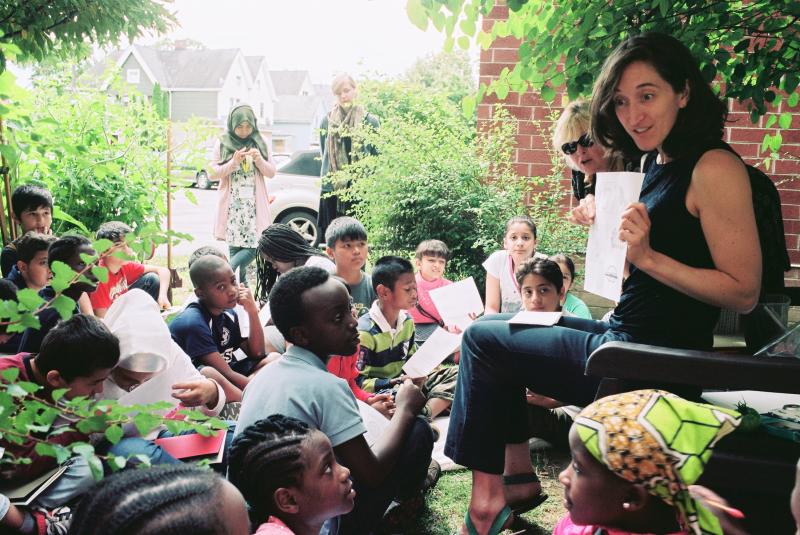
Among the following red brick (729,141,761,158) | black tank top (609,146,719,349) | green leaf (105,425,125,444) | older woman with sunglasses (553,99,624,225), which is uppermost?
red brick (729,141,761,158)

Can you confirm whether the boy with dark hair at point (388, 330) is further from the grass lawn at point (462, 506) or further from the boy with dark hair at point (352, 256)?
the grass lawn at point (462, 506)

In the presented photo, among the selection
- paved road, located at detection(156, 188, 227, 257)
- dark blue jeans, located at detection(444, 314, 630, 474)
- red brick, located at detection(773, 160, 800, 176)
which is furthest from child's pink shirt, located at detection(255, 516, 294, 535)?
paved road, located at detection(156, 188, 227, 257)

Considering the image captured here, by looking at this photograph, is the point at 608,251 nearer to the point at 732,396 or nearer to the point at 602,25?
the point at 732,396

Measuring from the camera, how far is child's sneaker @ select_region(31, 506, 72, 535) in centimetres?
218

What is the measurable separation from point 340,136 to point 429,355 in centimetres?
475

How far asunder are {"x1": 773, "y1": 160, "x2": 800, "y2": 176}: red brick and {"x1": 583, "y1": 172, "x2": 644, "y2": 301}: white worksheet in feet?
14.5

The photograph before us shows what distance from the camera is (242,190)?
23.8 feet

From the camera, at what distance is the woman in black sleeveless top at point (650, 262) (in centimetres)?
219

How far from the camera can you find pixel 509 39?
679 cm

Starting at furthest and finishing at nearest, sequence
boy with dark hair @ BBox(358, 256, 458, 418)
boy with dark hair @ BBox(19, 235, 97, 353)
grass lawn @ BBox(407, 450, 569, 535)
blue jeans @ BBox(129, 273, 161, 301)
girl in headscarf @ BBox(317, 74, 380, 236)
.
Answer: girl in headscarf @ BBox(317, 74, 380, 236) < blue jeans @ BBox(129, 273, 161, 301) < boy with dark hair @ BBox(358, 256, 458, 418) < boy with dark hair @ BBox(19, 235, 97, 353) < grass lawn @ BBox(407, 450, 569, 535)

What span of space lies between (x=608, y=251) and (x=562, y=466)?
1.58 metres

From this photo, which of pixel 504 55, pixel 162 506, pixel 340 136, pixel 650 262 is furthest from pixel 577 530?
pixel 340 136

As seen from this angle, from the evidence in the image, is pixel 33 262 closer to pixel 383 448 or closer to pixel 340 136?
pixel 383 448

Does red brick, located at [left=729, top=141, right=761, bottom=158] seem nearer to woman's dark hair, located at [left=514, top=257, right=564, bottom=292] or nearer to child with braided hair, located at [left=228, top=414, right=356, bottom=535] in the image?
woman's dark hair, located at [left=514, top=257, right=564, bottom=292]
